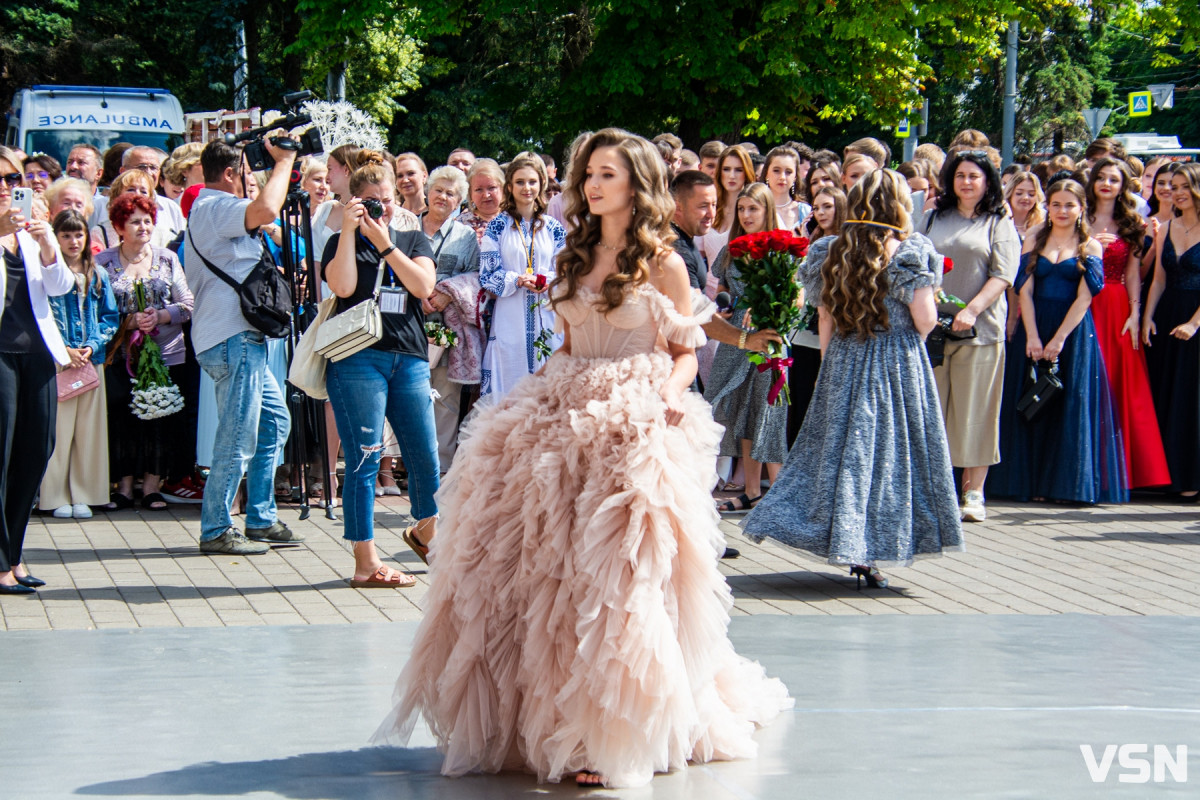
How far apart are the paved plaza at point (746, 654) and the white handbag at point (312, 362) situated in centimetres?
105

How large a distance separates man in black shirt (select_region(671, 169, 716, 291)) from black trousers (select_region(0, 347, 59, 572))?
144 inches

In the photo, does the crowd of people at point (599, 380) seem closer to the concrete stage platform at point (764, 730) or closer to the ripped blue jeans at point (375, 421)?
the ripped blue jeans at point (375, 421)

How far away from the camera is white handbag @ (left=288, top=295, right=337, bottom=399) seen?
6641mm

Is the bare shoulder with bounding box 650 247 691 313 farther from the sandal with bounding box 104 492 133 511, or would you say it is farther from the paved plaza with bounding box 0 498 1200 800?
the sandal with bounding box 104 492 133 511

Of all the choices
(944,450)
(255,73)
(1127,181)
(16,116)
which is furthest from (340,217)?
(255,73)

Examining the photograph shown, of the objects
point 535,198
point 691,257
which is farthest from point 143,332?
point 691,257

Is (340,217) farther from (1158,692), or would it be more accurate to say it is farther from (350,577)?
(1158,692)

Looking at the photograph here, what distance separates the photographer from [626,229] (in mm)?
4559

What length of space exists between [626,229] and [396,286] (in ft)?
8.08

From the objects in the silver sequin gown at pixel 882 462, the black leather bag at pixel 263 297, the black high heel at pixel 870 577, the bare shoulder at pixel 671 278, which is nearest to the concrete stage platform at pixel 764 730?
the silver sequin gown at pixel 882 462

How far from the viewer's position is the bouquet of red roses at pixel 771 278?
7.16 meters

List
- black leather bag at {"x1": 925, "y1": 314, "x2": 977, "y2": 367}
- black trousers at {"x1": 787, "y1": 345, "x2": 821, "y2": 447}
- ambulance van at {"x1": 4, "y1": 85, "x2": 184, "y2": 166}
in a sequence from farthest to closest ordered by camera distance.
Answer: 1. ambulance van at {"x1": 4, "y1": 85, "x2": 184, "y2": 166}
2. black trousers at {"x1": 787, "y1": 345, "x2": 821, "y2": 447}
3. black leather bag at {"x1": 925, "y1": 314, "x2": 977, "y2": 367}

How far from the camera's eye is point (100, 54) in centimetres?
2980

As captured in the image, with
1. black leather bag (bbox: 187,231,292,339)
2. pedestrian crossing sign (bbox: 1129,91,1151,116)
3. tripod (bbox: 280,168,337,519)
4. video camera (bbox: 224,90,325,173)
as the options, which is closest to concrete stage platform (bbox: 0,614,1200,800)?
black leather bag (bbox: 187,231,292,339)
